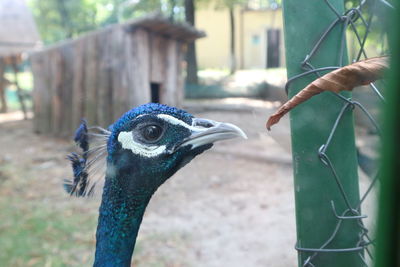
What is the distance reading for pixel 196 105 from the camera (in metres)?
6.98

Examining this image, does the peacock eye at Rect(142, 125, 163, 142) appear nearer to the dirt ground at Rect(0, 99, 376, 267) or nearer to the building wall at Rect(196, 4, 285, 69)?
the dirt ground at Rect(0, 99, 376, 267)

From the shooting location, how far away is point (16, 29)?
9211 mm

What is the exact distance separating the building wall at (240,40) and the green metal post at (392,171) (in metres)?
8.18

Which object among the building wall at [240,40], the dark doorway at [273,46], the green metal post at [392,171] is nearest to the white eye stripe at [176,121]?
the green metal post at [392,171]

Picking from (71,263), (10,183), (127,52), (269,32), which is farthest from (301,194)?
(269,32)

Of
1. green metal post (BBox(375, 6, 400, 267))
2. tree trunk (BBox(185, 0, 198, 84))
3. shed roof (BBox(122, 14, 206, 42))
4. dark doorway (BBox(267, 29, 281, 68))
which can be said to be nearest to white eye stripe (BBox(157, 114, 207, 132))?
green metal post (BBox(375, 6, 400, 267))

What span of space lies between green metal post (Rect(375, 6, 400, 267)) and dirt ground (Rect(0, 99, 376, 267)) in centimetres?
83

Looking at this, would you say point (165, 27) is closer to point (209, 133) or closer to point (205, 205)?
point (205, 205)

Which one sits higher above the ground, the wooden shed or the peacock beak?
the peacock beak

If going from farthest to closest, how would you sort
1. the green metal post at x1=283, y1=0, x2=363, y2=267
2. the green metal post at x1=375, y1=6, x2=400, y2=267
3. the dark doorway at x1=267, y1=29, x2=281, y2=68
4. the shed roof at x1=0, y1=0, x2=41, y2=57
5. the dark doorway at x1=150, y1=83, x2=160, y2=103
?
the dark doorway at x1=267, y1=29, x2=281, y2=68
the shed roof at x1=0, y1=0, x2=41, y2=57
the dark doorway at x1=150, y1=83, x2=160, y2=103
the green metal post at x1=283, y1=0, x2=363, y2=267
the green metal post at x1=375, y1=6, x2=400, y2=267

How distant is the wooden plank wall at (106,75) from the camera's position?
506 centimetres

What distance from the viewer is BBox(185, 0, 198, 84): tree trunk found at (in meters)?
4.30

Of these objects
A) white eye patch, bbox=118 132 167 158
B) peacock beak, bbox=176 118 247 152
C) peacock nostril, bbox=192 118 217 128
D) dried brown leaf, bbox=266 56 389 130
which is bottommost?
white eye patch, bbox=118 132 167 158

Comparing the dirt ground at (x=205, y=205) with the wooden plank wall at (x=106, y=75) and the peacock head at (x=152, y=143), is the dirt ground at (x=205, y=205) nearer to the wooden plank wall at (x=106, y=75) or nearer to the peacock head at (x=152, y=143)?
the peacock head at (x=152, y=143)
